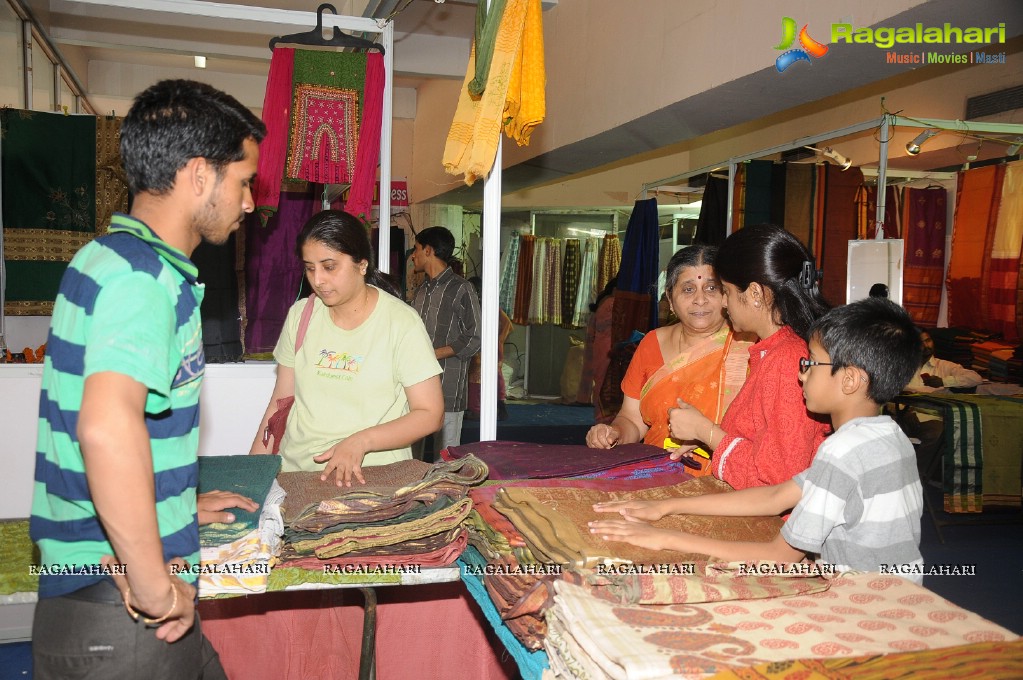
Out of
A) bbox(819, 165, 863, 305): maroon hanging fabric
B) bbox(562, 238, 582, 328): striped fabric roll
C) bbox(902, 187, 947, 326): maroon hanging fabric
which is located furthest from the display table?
bbox(562, 238, 582, 328): striped fabric roll

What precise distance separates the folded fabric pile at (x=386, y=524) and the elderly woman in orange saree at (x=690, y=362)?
2.76 feet

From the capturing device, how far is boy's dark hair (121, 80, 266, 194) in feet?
4.53

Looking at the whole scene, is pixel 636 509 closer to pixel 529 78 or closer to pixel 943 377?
pixel 529 78

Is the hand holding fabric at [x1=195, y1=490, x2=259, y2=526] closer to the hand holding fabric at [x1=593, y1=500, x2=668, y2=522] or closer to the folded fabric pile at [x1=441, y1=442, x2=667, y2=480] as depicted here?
the folded fabric pile at [x1=441, y1=442, x2=667, y2=480]

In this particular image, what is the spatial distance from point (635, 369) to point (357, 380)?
3.49 feet

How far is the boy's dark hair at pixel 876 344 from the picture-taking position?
176cm

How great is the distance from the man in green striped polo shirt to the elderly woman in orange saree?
1.58 metres

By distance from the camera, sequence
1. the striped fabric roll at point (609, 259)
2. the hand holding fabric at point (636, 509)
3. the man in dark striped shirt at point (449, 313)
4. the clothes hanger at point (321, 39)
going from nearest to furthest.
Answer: the hand holding fabric at point (636, 509) → the clothes hanger at point (321, 39) → the man in dark striped shirt at point (449, 313) → the striped fabric roll at point (609, 259)

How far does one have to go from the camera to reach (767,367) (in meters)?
2.09

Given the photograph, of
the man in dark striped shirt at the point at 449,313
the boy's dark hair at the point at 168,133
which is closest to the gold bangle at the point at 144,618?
the boy's dark hair at the point at 168,133

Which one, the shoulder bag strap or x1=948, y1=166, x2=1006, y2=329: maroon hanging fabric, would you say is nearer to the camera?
the shoulder bag strap

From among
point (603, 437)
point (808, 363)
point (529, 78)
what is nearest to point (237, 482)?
point (603, 437)

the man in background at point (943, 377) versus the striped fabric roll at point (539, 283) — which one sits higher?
the striped fabric roll at point (539, 283)

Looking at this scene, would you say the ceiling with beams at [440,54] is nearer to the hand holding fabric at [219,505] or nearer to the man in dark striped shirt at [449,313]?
the man in dark striped shirt at [449,313]
